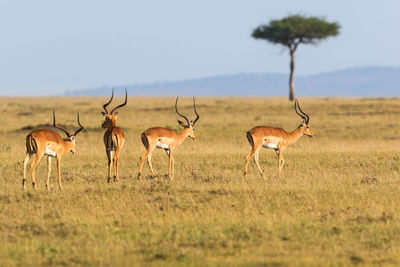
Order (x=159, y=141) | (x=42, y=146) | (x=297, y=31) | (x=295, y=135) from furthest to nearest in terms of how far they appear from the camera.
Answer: (x=297, y=31), (x=295, y=135), (x=159, y=141), (x=42, y=146)

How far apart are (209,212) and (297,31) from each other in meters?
54.9

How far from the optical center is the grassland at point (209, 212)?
360 inches

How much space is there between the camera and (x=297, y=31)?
64938 millimetres

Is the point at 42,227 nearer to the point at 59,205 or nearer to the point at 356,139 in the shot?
the point at 59,205

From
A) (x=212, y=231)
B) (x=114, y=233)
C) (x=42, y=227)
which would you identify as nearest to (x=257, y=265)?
(x=212, y=231)

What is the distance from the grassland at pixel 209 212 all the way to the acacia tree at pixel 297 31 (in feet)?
147

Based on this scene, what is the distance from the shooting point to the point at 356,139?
91.1 feet

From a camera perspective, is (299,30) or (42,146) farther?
(299,30)

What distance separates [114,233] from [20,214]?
2.24 m

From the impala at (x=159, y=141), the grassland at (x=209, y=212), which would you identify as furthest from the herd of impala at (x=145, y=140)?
the grassland at (x=209, y=212)

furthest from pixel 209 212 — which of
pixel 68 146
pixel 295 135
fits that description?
pixel 295 135

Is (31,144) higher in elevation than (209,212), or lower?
higher

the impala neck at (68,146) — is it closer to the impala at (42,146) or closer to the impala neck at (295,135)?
the impala at (42,146)

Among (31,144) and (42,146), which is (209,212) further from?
(31,144)
